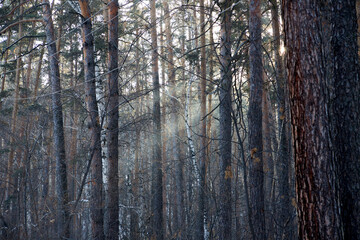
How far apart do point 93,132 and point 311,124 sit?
4.97 meters

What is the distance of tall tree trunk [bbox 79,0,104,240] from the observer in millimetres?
7138

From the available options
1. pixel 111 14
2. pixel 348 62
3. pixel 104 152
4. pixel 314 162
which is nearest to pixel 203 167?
pixel 104 152

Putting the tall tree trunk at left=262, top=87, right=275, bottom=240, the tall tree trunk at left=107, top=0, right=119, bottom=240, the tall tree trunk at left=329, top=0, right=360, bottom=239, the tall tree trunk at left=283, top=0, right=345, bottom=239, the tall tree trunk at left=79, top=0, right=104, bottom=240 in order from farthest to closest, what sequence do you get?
the tall tree trunk at left=107, top=0, right=119, bottom=240
the tall tree trunk at left=79, top=0, right=104, bottom=240
the tall tree trunk at left=262, top=87, right=275, bottom=240
the tall tree trunk at left=329, top=0, right=360, bottom=239
the tall tree trunk at left=283, top=0, right=345, bottom=239

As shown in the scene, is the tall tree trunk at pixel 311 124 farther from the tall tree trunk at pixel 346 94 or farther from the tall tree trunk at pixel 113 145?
the tall tree trunk at pixel 113 145

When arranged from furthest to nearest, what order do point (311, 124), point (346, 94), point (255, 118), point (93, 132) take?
point (93, 132), point (255, 118), point (346, 94), point (311, 124)

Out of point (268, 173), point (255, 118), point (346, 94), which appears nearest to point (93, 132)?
point (255, 118)

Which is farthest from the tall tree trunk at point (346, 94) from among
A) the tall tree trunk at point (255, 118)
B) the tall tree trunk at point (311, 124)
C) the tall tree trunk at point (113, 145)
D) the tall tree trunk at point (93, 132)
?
the tall tree trunk at point (113, 145)

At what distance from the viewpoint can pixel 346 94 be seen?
4777 millimetres

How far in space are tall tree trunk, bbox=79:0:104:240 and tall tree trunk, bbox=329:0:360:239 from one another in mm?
4577

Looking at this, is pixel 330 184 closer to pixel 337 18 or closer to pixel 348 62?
pixel 348 62

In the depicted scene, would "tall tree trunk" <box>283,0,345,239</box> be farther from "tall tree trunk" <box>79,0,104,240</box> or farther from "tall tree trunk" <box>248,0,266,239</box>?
"tall tree trunk" <box>79,0,104,240</box>

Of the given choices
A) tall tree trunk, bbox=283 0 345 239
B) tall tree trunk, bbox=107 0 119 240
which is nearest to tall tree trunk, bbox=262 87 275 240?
tall tree trunk, bbox=283 0 345 239

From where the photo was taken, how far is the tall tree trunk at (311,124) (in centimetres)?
314

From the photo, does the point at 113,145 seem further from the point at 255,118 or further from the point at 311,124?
the point at 311,124
